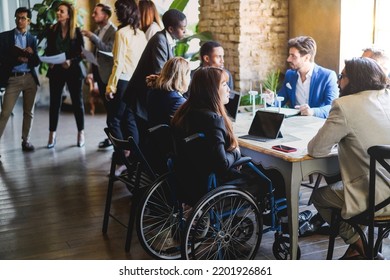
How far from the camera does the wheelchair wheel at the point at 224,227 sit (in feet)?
9.96

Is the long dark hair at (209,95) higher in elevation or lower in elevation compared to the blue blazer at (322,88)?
higher

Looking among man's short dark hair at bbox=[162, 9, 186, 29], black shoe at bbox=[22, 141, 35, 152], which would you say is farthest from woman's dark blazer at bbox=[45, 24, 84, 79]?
man's short dark hair at bbox=[162, 9, 186, 29]

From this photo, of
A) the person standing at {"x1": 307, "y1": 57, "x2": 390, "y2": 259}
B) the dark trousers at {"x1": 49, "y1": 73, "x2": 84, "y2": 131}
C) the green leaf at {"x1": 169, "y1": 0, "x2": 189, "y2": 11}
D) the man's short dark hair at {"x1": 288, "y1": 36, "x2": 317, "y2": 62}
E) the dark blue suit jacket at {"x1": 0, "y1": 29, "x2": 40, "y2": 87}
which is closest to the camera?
the person standing at {"x1": 307, "y1": 57, "x2": 390, "y2": 259}

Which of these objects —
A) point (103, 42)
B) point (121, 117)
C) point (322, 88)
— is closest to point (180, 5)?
point (103, 42)

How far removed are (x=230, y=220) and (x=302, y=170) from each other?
0.46m

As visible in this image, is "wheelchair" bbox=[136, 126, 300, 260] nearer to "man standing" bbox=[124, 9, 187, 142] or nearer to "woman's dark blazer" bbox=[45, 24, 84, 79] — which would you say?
"man standing" bbox=[124, 9, 187, 142]

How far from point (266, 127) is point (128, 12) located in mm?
2049

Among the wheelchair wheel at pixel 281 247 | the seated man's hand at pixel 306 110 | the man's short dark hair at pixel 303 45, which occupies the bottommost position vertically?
the wheelchair wheel at pixel 281 247

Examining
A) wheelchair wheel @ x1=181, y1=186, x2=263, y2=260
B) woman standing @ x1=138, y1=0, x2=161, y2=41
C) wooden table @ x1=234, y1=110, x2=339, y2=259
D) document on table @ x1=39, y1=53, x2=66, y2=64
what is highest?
woman standing @ x1=138, y1=0, x2=161, y2=41

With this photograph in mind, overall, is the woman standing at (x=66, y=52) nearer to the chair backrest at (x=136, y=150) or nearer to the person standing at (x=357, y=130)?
the chair backrest at (x=136, y=150)

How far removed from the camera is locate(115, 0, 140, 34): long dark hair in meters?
5.01

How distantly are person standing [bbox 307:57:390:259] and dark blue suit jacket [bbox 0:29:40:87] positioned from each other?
373 cm

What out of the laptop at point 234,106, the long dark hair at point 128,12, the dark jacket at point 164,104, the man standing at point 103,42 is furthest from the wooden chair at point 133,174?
the man standing at point 103,42

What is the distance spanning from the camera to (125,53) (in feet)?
16.9
